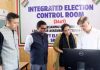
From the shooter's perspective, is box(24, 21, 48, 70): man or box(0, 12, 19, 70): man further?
box(24, 21, 48, 70): man

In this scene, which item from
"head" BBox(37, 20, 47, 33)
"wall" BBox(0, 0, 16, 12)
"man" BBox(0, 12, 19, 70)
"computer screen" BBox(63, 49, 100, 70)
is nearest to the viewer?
"computer screen" BBox(63, 49, 100, 70)

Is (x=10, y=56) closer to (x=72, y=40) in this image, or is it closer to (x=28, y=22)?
(x=72, y=40)

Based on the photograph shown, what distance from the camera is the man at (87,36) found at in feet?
8.18

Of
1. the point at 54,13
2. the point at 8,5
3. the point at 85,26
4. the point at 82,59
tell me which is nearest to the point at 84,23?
the point at 85,26

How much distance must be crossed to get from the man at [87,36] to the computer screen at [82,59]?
631 mm

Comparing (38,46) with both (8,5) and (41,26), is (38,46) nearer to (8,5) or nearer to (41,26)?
(41,26)

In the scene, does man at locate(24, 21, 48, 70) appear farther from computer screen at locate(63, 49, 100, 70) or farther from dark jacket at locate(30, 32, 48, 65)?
computer screen at locate(63, 49, 100, 70)

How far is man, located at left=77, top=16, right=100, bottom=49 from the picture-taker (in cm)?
249

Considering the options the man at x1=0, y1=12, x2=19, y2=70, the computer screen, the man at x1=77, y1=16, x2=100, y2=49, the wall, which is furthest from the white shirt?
the wall

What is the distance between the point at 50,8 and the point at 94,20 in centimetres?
103

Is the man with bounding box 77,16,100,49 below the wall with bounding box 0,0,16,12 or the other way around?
below

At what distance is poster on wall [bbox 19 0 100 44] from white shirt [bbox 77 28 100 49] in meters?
2.27

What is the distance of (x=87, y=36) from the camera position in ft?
8.53

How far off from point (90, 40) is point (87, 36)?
2.4 inches
